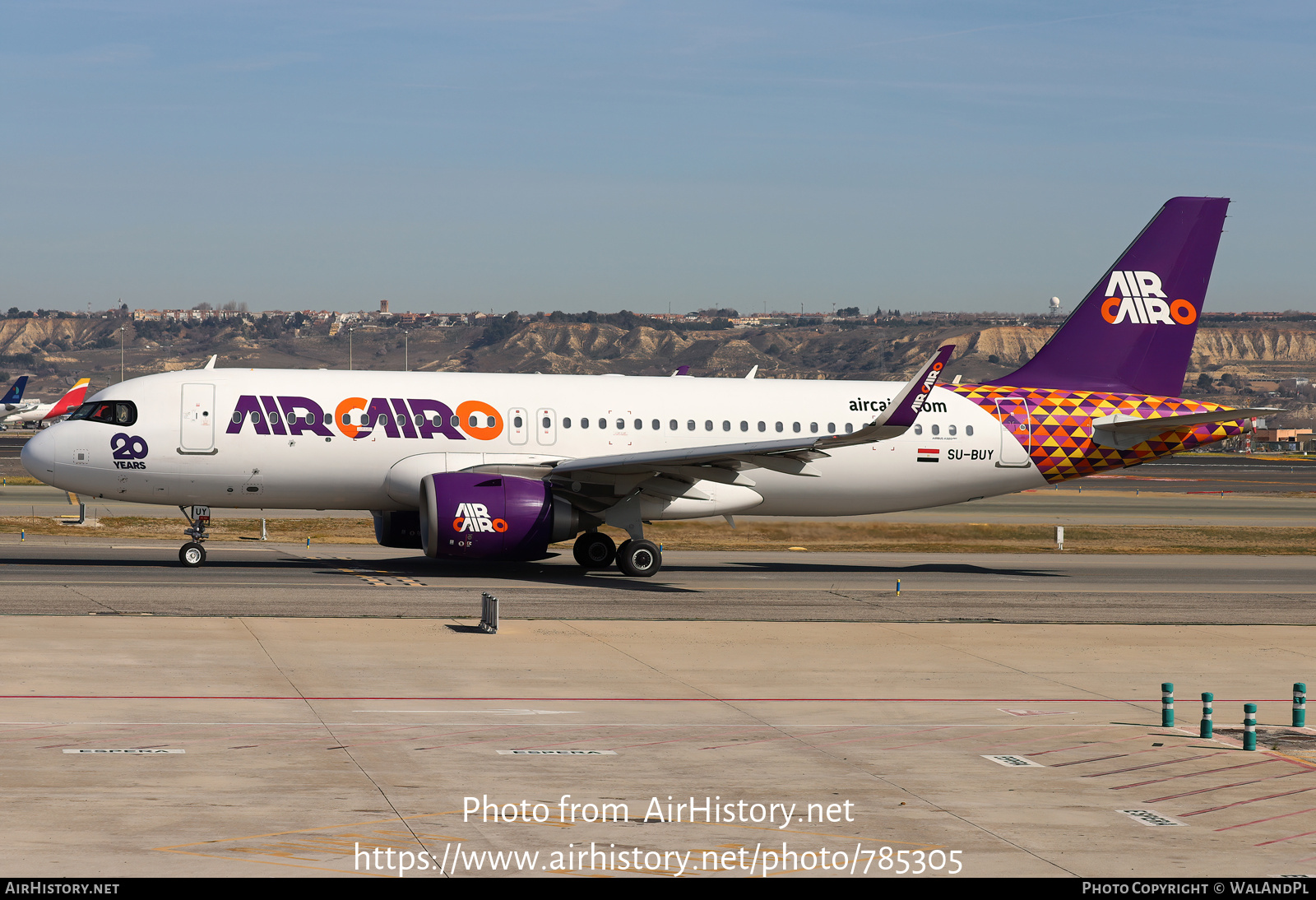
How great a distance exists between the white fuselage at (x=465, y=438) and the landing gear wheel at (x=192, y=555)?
3.64ft

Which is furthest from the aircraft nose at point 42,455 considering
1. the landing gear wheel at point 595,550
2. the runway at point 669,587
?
the landing gear wheel at point 595,550

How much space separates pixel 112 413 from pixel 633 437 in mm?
12725

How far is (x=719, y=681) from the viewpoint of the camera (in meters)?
19.3

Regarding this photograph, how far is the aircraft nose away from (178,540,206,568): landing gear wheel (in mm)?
3573

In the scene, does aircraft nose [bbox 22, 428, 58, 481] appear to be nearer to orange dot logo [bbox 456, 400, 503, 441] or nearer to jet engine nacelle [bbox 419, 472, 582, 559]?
jet engine nacelle [bbox 419, 472, 582, 559]

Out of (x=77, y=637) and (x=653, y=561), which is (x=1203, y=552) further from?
(x=77, y=637)

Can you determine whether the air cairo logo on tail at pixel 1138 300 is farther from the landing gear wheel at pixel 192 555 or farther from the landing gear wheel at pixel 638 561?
the landing gear wheel at pixel 192 555

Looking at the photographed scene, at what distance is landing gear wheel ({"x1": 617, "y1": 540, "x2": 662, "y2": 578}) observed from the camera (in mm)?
32375

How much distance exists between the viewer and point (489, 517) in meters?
30.1

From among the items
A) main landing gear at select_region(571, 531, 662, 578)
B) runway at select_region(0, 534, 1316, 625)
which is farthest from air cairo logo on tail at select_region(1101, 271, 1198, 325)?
main landing gear at select_region(571, 531, 662, 578)

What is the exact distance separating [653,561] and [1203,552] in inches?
833

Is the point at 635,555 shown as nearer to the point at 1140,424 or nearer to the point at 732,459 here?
the point at 732,459

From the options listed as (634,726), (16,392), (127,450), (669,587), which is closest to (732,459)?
(669,587)
